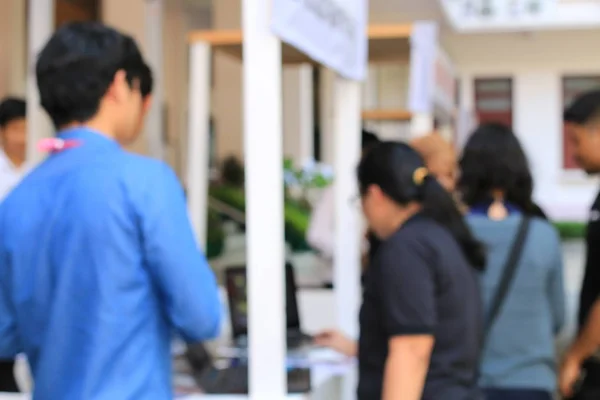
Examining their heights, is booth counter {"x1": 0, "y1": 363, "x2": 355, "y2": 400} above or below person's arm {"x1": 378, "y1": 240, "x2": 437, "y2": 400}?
below

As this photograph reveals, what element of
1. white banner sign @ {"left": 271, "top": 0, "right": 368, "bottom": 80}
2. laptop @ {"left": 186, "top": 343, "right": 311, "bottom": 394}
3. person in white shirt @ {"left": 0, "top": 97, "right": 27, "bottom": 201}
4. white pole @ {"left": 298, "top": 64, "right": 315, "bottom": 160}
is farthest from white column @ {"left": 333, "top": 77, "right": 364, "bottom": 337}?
white pole @ {"left": 298, "top": 64, "right": 315, "bottom": 160}

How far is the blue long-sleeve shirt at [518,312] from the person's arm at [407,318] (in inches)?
26.8

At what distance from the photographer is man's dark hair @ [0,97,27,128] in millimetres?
4488

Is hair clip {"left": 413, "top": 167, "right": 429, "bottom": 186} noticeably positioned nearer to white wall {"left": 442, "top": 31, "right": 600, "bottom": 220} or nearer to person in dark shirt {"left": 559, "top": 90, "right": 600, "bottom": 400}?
person in dark shirt {"left": 559, "top": 90, "right": 600, "bottom": 400}

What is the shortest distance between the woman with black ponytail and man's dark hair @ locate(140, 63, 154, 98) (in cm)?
69

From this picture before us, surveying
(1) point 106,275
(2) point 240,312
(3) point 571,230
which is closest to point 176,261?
(1) point 106,275

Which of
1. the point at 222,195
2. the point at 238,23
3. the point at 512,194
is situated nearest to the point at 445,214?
the point at 512,194

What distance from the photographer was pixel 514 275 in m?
2.91

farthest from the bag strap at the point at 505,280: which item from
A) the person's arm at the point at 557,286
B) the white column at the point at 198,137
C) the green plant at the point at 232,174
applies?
the green plant at the point at 232,174

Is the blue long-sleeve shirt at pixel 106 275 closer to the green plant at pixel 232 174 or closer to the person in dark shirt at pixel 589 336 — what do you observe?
the person in dark shirt at pixel 589 336

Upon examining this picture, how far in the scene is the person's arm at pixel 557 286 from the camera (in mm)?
3004

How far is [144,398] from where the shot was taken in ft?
5.64

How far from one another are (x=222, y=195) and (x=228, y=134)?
6.93 feet

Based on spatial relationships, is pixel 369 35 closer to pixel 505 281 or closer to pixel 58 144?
pixel 505 281
